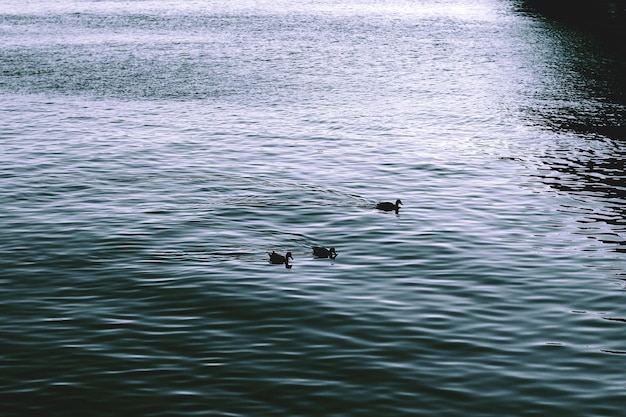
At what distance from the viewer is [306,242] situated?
2875 cm

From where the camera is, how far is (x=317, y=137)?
47000 mm

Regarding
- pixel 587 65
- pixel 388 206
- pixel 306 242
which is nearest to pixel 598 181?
pixel 388 206

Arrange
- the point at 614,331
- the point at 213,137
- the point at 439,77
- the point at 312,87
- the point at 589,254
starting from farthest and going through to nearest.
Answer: the point at 439,77 → the point at 312,87 → the point at 213,137 → the point at 589,254 → the point at 614,331

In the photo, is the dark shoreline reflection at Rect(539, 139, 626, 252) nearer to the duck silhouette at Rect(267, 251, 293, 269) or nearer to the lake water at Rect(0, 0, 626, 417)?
the lake water at Rect(0, 0, 626, 417)

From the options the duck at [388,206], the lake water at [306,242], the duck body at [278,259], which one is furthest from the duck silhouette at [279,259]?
the duck at [388,206]

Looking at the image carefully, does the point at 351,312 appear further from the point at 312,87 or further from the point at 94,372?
the point at 312,87

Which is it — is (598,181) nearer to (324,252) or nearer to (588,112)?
(324,252)

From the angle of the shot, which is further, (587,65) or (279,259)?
(587,65)

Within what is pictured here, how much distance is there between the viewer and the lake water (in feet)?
61.3

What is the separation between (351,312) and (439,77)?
158 ft

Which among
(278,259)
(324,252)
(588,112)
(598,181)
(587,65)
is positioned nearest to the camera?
(278,259)

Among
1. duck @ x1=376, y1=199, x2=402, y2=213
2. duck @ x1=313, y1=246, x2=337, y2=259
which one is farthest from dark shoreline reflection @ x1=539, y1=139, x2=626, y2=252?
duck @ x1=313, y1=246, x2=337, y2=259

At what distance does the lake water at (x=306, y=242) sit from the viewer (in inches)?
735

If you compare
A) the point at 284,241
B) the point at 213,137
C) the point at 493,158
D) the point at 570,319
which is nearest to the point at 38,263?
the point at 284,241
